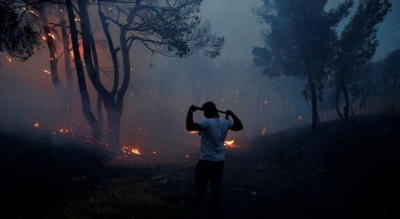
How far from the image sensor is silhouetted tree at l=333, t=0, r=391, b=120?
23.3 m

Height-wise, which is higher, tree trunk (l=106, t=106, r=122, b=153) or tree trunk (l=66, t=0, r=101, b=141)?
tree trunk (l=66, t=0, r=101, b=141)

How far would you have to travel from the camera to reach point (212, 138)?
5754 mm

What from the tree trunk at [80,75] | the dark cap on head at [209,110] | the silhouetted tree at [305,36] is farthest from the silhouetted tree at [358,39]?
the dark cap on head at [209,110]

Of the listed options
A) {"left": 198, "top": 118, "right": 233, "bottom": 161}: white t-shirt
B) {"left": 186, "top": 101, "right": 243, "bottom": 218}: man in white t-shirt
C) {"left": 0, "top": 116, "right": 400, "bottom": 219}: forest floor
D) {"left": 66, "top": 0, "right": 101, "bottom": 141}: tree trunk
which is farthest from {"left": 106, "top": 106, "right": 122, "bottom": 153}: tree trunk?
{"left": 198, "top": 118, "right": 233, "bottom": 161}: white t-shirt

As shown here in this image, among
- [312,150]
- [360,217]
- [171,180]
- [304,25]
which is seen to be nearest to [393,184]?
[360,217]

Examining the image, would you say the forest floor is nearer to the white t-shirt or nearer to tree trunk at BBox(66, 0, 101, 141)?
the white t-shirt

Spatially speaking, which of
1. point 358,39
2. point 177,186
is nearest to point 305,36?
point 358,39

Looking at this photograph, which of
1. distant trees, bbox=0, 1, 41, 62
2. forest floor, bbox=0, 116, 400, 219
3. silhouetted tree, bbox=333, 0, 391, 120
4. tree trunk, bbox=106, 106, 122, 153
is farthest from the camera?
silhouetted tree, bbox=333, 0, 391, 120

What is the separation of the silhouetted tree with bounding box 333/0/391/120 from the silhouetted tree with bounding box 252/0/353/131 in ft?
4.02

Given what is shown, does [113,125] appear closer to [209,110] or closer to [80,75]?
[80,75]

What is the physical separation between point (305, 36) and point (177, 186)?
1715 cm

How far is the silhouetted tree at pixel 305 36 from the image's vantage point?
21797mm

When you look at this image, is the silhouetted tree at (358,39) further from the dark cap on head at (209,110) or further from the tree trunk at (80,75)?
the dark cap on head at (209,110)

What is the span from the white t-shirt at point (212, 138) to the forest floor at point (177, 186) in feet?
4.68
